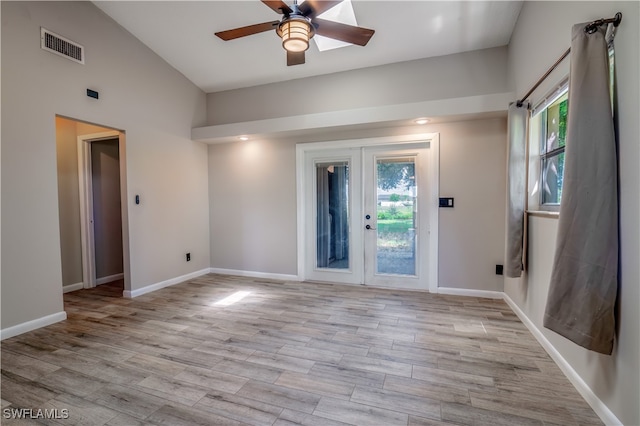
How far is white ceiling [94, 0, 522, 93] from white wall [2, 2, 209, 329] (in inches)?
16.0

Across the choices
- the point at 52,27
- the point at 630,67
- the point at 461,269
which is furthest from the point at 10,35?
the point at 461,269

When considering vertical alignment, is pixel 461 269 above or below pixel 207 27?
below

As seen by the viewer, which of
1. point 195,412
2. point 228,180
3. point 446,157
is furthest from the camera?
point 228,180

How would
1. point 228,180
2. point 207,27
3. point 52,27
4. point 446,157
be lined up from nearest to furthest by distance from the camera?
point 52,27 → point 207,27 → point 446,157 → point 228,180

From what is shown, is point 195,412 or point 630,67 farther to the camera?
point 195,412

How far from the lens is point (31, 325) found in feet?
9.61

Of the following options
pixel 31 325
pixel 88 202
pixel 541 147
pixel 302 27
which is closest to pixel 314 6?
pixel 302 27

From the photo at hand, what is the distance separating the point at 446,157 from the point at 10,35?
4.73 meters

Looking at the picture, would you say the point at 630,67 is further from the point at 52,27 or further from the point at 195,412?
the point at 52,27

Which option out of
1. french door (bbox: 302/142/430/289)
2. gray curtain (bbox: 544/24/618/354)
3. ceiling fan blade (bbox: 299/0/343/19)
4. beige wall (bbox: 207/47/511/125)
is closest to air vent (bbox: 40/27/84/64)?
beige wall (bbox: 207/47/511/125)

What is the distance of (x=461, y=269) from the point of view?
3932 millimetres

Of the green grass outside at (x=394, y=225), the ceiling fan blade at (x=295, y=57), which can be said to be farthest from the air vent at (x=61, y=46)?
the green grass outside at (x=394, y=225)

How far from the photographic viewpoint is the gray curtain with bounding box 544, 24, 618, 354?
5.25 feet

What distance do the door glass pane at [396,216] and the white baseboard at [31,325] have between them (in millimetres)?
3820
